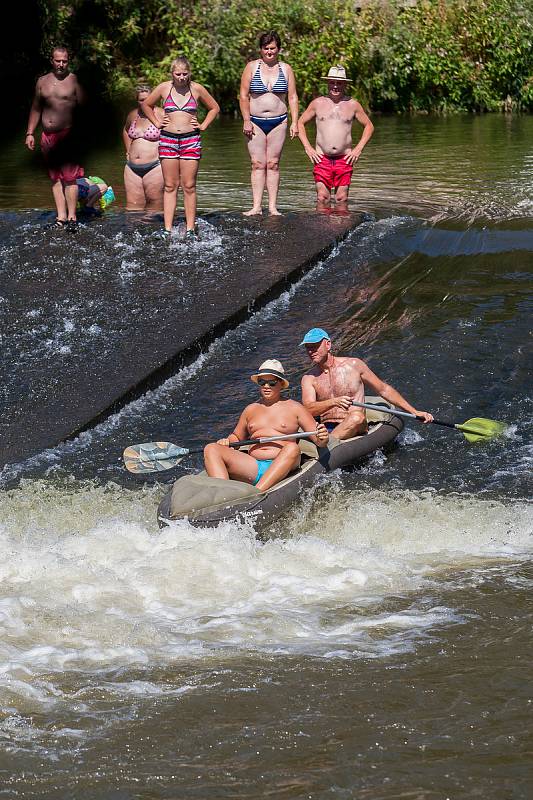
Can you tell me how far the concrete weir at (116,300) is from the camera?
30.3 ft

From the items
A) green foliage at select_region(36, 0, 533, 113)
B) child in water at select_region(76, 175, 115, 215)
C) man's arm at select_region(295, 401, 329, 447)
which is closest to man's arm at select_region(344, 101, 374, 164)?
child in water at select_region(76, 175, 115, 215)

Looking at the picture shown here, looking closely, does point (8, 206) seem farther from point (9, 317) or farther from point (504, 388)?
point (504, 388)

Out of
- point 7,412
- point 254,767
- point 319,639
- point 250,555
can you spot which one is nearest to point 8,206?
point 7,412

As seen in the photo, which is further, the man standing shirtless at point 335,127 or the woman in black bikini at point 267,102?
the man standing shirtless at point 335,127

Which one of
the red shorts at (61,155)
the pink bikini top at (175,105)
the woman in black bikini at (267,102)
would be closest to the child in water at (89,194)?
the red shorts at (61,155)

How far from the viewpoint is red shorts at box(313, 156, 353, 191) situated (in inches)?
538

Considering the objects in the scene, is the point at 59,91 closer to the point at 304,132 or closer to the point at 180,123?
the point at 180,123

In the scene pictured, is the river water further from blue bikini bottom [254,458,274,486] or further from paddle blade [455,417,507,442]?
blue bikini bottom [254,458,274,486]

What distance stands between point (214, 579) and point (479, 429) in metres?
2.80

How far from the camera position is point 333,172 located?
1381cm

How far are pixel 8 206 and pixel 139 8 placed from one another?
40.9 ft

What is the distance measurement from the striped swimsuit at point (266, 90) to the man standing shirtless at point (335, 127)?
1.20 feet

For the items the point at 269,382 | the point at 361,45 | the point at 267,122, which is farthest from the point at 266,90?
the point at 361,45

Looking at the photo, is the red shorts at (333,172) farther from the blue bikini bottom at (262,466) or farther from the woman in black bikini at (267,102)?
the blue bikini bottom at (262,466)
